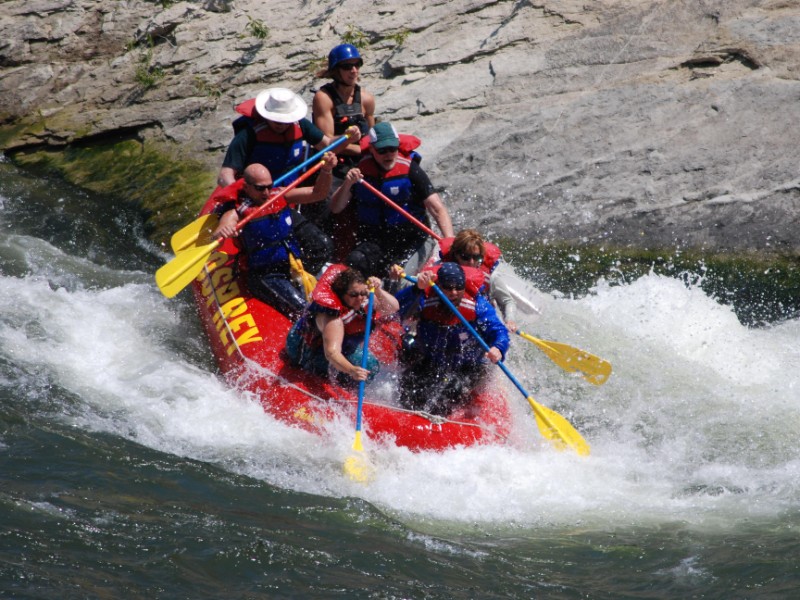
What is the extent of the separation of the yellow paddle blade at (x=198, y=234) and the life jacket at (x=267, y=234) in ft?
1.09

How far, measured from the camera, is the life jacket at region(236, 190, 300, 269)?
7.00 meters

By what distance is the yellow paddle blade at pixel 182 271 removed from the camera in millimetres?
6969

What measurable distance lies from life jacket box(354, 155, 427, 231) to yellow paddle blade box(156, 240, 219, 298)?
1097mm

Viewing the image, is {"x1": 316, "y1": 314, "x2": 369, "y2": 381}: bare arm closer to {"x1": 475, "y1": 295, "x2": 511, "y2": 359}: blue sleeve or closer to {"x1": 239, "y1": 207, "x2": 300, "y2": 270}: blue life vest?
{"x1": 475, "y1": 295, "x2": 511, "y2": 359}: blue sleeve

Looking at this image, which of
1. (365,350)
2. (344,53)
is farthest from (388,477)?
(344,53)

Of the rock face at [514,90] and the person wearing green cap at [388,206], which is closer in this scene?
the person wearing green cap at [388,206]

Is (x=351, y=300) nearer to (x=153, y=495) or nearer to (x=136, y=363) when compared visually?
(x=153, y=495)

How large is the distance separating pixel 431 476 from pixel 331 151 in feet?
9.11

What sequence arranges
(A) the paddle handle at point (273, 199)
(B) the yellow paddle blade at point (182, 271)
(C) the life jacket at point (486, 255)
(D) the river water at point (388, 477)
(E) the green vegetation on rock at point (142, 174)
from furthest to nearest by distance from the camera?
(E) the green vegetation on rock at point (142, 174)
(B) the yellow paddle blade at point (182, 271)
(A) the paddle handle at point (273, 199)
(C) the life jacket at point (486, 255)
(D) the river water at point (388, 477)

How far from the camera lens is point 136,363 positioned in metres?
7.18

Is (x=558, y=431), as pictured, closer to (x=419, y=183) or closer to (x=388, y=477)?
(x=388, y=477)

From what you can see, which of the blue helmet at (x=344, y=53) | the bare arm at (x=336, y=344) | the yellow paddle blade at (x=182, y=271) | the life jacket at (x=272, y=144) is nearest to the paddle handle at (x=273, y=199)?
the yellow paddle blade at (x=182, y=271)

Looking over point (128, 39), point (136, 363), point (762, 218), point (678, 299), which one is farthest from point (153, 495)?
point (128, 39)

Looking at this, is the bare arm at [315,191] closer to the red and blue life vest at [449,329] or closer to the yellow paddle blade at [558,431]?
the red and blue life vest at [449,329]
